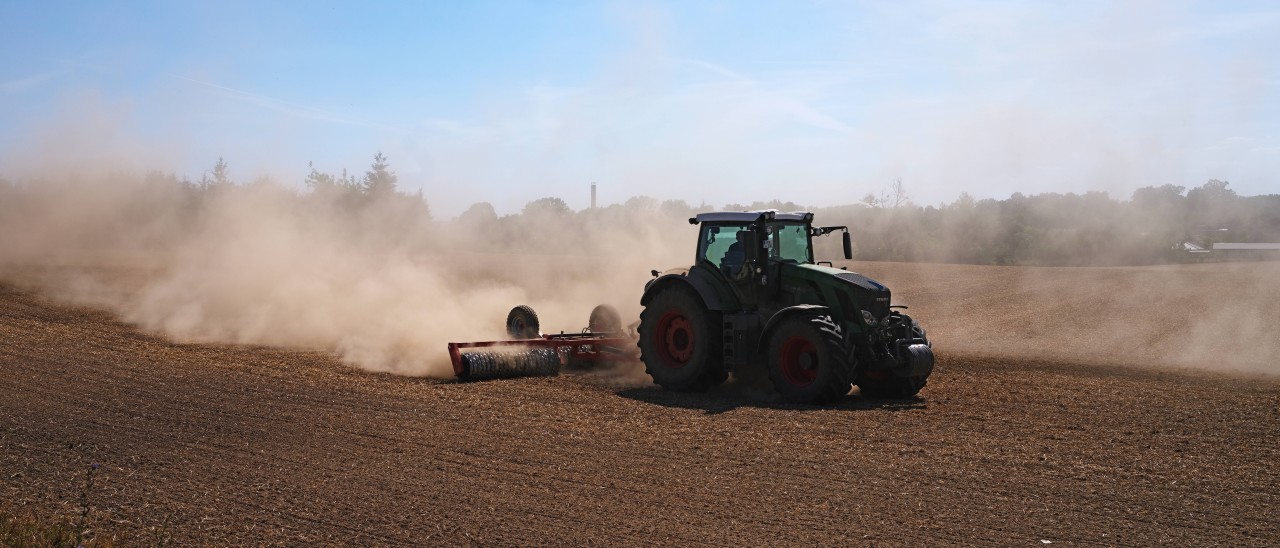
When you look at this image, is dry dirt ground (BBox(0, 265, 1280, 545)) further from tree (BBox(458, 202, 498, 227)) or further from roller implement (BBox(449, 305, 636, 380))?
tree (BBox(458, 202, 498, 227))

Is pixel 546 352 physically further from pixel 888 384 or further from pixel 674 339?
pixel 888 384

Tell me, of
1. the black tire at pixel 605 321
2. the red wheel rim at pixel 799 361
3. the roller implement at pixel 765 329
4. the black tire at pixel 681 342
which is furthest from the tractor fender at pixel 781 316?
the black tire at pixel 605 321

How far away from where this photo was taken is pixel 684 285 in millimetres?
13922

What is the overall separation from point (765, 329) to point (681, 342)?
1.76 metres

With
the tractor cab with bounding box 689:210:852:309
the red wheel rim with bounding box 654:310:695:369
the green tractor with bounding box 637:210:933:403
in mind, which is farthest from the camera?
the red wheel rim with bounding box 654:310:695:369

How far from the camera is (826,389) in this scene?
11891 mm

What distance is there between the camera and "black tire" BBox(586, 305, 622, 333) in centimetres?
1691

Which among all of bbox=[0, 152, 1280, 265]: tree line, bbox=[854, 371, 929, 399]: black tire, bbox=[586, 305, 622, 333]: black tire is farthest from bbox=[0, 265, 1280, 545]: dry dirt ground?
bbox=[0, 152, 1280, 265]: tree line

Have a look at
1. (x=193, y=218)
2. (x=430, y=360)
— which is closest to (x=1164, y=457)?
(x=430, y=360)

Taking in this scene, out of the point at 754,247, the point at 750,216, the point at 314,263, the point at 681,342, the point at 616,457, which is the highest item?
the point at 750,216

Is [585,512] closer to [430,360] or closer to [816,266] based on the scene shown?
[816,266]

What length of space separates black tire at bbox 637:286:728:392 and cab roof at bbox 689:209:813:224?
108 centimetres

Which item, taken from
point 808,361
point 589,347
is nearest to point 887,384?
point 808,361

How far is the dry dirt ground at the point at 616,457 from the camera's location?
695 centimetres
